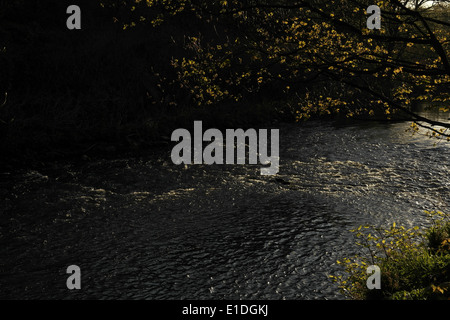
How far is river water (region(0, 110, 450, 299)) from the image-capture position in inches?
369

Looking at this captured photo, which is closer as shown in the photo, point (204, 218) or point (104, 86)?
point (204, 218)

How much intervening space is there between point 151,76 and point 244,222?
60.8 ft

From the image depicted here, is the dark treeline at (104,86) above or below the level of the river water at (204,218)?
above

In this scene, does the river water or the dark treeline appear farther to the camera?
the dark treeline

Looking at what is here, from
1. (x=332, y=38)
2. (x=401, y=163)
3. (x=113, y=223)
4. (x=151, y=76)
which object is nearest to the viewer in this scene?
(x=332, y=38)

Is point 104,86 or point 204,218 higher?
point 104,86

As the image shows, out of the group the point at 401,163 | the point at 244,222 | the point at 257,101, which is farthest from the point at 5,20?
the point at 401,163

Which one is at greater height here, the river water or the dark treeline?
the dark treeline

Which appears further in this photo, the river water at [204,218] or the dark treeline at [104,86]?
the dark treeline at [104,86]

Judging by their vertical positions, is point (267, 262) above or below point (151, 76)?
below

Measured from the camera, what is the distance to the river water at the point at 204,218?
9375mm

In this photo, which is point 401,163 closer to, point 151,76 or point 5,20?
point 151,76

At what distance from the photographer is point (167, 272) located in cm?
978

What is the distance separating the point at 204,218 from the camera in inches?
520
